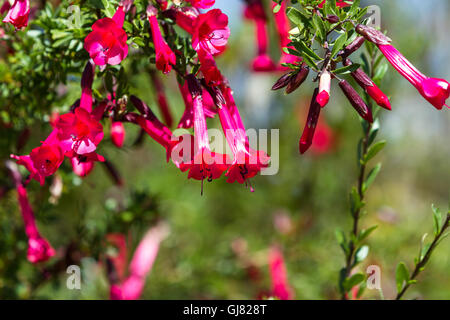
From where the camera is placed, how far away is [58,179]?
4.71ft

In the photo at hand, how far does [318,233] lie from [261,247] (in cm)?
33

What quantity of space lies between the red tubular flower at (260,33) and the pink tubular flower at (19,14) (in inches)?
32.5

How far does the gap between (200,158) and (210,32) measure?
0.77 feet

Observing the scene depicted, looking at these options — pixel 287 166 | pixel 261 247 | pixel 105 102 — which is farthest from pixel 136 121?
pixel 287 166

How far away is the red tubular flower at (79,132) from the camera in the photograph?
0.83 metres

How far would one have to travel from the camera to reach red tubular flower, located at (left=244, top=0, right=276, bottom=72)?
1.55 m

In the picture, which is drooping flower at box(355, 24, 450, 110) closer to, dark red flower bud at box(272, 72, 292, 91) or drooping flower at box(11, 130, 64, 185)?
dark red flower bud at box(272, 72, 292, 91)

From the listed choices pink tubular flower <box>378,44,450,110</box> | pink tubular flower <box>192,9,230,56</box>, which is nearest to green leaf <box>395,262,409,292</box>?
pink tubular flower <box>378,44,450,110</box>

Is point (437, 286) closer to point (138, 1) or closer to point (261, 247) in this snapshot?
point (261, 247)

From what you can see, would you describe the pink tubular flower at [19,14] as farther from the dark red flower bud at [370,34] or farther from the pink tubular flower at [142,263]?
the pink tubular flower at [142,263]

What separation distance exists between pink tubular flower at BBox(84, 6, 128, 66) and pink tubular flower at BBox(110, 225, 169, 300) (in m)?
0.88

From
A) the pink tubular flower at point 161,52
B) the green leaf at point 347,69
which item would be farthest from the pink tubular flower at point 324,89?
the pink tubular flower at point 161,52

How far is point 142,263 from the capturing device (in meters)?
1.94

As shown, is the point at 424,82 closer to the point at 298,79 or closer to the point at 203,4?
the point at 298,79
